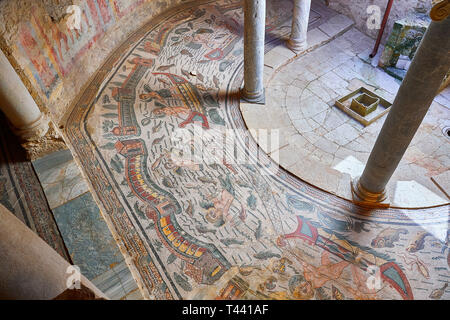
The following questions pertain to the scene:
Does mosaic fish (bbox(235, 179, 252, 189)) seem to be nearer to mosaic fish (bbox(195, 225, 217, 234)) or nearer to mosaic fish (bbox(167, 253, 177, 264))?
mosaic fish (bbox(195, 225, 217, 234))

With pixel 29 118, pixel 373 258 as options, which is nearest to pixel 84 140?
pixel 29 118

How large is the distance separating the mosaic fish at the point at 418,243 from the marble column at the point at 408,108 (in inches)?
24.5

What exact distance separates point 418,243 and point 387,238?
0.38 meters

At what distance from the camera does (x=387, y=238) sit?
4.20 m

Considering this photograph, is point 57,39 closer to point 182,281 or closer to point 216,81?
point 216,81

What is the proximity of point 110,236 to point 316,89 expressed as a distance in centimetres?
503

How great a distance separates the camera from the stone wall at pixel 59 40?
450 cm

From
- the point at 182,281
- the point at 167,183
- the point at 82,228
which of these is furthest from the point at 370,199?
the point at 82,228

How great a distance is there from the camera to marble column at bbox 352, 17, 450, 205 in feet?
9.72

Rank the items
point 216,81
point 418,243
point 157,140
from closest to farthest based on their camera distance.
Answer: point 418,243 < point 157,140 < point 216,81

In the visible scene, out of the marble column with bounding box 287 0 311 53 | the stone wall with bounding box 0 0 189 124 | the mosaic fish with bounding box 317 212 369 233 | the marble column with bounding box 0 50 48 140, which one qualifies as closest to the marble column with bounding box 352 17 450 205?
the mosaic fish with bounding box 317 212 369 233

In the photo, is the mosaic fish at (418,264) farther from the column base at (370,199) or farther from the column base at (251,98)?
the column base at (251,98)

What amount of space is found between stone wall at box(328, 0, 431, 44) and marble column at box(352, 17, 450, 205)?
15.8 ft
